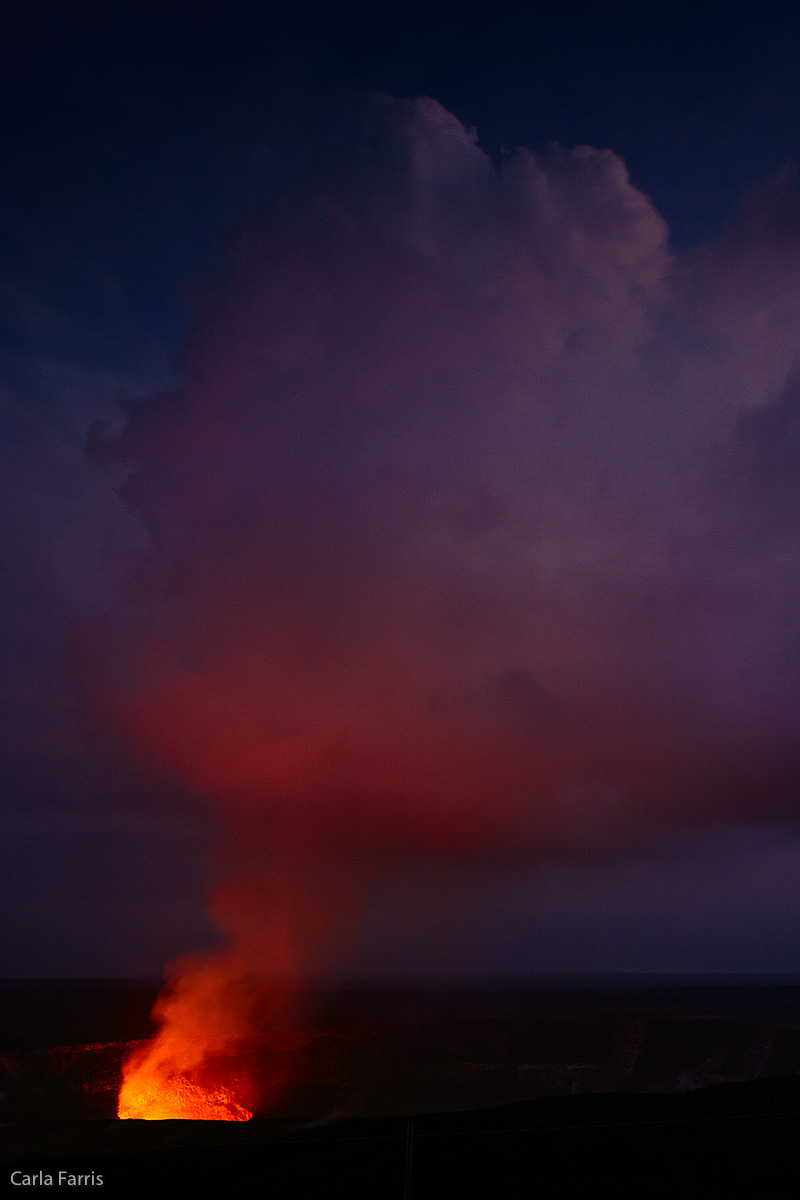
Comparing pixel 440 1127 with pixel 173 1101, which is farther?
pixel 173 1101

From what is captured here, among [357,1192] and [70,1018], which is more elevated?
[70,1018]

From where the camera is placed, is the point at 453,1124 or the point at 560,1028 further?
the point at 560,1028

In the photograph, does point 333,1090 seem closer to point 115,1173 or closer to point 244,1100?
point 244,1100

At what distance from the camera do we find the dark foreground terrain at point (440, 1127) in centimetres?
1702

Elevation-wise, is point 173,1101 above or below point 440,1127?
below

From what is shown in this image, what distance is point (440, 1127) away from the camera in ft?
74.7

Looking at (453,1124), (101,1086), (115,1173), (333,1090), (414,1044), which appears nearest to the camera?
(115,1173)

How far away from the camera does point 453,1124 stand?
75.8 ft

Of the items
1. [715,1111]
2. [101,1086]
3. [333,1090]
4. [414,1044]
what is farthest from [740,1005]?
[715,1111]

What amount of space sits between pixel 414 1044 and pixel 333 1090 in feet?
36.0

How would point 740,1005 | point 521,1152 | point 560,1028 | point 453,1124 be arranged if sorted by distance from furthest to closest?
point 740,1005 → point 560,1028 → point 453,1124 → point 521,1152

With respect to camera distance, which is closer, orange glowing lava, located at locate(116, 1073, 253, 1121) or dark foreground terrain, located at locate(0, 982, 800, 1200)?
dark foreground terrain, located at locate(0, 982, 800, 1200)

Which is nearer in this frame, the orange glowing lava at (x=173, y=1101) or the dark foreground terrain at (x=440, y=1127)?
the dark foreground terrain at (x=440, y=1127)

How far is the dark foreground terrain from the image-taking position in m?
17.0
